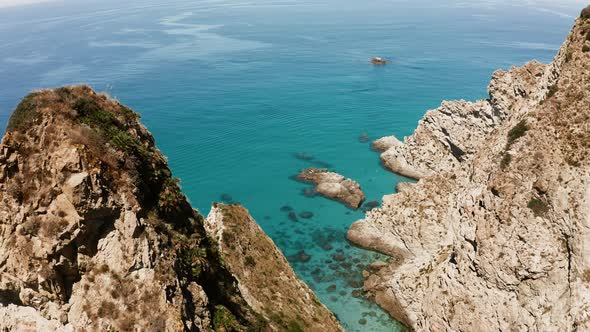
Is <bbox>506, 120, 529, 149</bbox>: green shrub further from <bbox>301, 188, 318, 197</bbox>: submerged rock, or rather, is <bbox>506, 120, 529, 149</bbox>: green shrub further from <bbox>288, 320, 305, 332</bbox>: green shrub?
<bbox>301, 188, 318, 197</bbox>: submerged rock

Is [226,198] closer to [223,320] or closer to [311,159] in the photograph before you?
[311,159]

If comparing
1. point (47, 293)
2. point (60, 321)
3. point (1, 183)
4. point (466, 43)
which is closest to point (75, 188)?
point (1, 183)

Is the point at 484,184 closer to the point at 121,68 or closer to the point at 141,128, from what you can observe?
the point at 141,128

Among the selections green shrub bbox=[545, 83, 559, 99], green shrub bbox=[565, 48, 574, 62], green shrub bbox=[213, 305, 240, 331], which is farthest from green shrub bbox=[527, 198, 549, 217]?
green shrub bbox=[213, 305, 240, 331]

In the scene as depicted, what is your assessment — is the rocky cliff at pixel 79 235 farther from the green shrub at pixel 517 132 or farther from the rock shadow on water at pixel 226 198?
the rock shadow on water at pixel 226 198

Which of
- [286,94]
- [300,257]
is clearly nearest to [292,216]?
[300,257]
